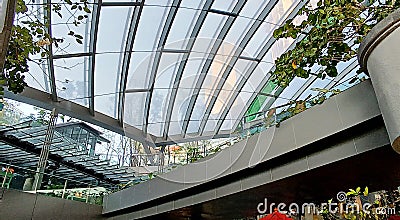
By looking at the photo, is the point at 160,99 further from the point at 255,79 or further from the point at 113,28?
the point at 255,79

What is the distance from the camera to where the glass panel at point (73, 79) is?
31.9 ft

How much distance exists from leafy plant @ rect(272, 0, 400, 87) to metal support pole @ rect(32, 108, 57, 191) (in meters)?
7.00

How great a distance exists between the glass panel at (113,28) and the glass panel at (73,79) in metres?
0.77

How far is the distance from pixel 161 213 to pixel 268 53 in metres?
6.96

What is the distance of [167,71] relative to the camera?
10547 millimetres

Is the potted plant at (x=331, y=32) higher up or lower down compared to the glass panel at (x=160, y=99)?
lower down

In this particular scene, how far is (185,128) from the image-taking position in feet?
20.9

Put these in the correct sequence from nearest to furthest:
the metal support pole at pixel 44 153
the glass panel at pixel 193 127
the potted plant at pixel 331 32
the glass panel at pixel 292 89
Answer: the potted plant at pixel 331 32, the glass panel at pixel 193 127, the metal support pole at pixel 44 153, the glass panel at pixel 292 89

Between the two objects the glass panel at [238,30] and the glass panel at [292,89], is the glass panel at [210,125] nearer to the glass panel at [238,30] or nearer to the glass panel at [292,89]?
the glass panel at [238,30]

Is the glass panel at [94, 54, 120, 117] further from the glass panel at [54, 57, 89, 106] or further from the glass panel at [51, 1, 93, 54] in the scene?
the glass panel at [51, 1, 93, 54]

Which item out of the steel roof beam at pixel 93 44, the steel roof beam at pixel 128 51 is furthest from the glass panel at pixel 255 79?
the steel roof beam at pixel 93 44

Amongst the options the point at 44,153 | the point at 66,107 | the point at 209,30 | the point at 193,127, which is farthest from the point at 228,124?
the point at 66,107

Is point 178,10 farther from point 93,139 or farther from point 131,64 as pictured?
point 93,139

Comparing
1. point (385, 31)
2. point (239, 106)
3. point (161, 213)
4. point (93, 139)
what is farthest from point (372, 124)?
point (93, 139)
